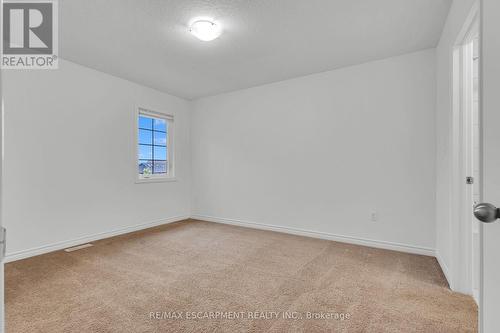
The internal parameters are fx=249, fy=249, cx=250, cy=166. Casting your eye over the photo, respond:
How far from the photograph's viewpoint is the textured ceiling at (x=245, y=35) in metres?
2.19

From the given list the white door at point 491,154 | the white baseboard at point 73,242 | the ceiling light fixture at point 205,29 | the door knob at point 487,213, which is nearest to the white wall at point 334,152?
the white baseboard at point 73,242

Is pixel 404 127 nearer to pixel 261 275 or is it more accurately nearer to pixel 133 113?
pixel 261 275

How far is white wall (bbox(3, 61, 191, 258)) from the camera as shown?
9.35 ft

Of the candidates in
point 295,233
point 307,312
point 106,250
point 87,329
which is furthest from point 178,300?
point 295,233

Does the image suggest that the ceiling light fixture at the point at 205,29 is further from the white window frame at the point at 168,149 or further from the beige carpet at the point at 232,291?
the beige carpet at the point at 232,291

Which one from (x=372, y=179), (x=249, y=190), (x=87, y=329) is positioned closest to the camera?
(x=87, y=329)

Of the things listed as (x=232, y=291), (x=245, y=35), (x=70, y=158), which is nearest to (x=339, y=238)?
(x=232, y=291)

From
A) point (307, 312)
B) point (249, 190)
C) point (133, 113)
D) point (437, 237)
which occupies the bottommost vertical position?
point (307, 312)

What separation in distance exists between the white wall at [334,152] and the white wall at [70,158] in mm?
1467

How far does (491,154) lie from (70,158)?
4.03 metres

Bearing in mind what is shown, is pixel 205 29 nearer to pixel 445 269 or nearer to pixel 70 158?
pixel 70 158

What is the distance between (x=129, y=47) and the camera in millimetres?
2916

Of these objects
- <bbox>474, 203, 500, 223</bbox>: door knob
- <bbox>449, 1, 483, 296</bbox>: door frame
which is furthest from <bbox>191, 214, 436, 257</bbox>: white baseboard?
<bbox>474, 203, 500, 223</bbox>: door knob

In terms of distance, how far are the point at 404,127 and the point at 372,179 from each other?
74 centimetres
